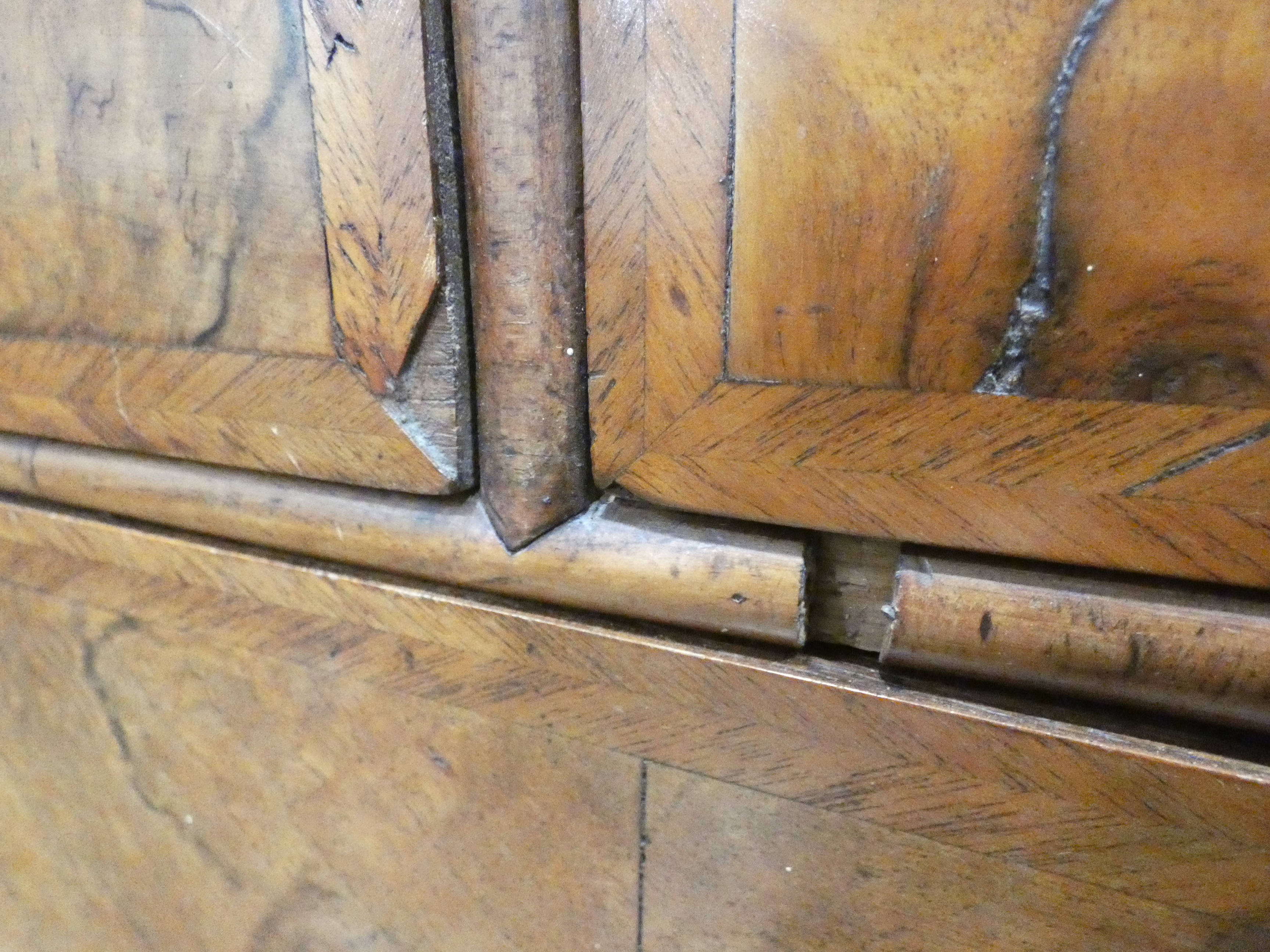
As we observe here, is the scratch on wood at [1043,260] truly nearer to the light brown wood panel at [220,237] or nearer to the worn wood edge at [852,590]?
the worn wood edge at [852,590]

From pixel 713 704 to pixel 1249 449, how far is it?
0.74 ft

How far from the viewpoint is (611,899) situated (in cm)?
40

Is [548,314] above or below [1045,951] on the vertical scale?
above

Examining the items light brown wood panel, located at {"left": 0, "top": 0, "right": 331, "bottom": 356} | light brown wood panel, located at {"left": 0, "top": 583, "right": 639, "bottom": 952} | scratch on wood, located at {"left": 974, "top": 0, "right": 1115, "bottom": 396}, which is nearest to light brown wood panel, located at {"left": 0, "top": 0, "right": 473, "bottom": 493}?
light brown wood panel, located at {"left": 0, "top": 0, "right": 331, "bottom": 356}

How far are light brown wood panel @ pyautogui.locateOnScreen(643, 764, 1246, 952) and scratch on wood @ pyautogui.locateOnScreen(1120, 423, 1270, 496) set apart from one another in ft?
0.53

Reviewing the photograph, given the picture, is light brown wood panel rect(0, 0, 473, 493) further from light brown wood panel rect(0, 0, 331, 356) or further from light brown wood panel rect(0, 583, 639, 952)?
light brown wood panel rect(0, 583, 639, 952)

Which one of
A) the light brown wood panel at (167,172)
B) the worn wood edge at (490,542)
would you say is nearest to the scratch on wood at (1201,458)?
the worn wood edge at (490,542)

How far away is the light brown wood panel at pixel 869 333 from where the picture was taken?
0.90ft

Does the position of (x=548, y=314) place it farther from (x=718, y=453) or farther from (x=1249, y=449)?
(x=1249, y=449)

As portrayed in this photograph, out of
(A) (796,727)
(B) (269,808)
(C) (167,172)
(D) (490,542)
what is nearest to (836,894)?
(A) (796,727)

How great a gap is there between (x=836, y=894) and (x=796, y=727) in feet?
0.27

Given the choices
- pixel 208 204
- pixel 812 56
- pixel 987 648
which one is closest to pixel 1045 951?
pixel 987 648

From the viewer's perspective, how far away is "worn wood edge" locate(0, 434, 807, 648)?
1.14 feet

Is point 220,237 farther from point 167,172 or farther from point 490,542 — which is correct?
point 490,542
